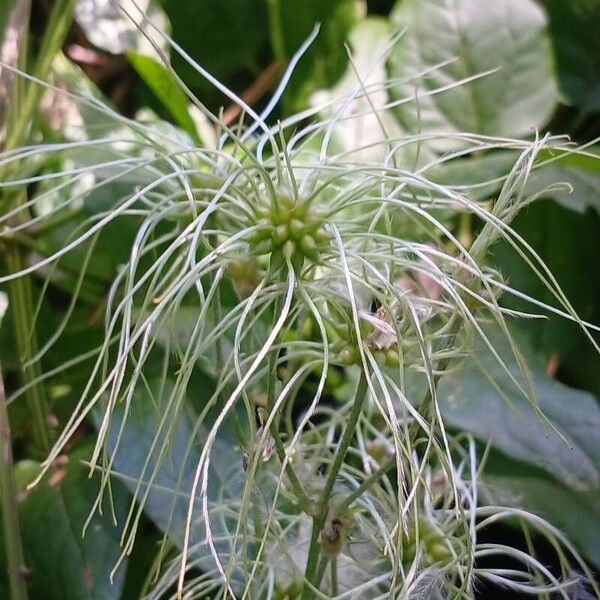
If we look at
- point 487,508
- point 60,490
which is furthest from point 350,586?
point 60,490

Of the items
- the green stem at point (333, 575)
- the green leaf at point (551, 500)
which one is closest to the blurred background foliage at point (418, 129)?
the green leaf at point (551, 500)

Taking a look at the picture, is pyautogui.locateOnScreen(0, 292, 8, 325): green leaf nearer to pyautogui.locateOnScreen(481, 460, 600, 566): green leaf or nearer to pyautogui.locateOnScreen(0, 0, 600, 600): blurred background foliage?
pyautogui.locateOnScreen(0, 0, 600, 600): blurred background foliage

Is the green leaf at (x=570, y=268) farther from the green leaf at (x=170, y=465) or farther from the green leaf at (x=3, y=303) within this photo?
the green leaf at (x=3, y=303)

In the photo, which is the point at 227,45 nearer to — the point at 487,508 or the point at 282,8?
the point at 282,8

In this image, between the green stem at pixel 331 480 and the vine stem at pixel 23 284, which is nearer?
the green stem at pixel 331 480

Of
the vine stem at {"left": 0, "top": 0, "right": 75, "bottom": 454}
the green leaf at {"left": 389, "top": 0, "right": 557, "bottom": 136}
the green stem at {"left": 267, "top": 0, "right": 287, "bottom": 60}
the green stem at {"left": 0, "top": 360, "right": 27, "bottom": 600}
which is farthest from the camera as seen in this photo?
Result: the green stem at {"left": 267, "top": 0, "right": 287, "bottom": 60}

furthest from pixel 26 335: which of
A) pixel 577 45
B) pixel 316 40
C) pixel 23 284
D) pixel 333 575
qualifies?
pixel 577 45

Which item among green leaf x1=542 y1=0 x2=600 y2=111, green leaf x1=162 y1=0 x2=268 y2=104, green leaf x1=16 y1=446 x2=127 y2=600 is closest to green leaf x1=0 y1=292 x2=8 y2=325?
green leaf x1=16 y1=446 x2=127 y2=600
